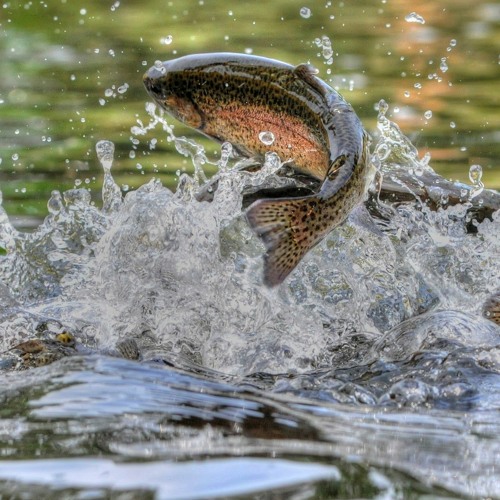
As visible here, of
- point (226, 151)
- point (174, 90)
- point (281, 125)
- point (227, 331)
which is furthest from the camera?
point (174, 90)

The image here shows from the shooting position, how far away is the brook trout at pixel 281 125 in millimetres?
3672

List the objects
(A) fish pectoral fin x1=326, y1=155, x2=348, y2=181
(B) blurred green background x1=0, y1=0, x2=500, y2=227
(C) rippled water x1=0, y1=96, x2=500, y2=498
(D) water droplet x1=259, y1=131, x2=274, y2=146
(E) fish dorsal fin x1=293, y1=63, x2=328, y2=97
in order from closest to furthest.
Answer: (C) rippled water x1=0, y1=96, x2=500, y2=498 < (A) fish pectoral fin x1=326, y1=155, x2=348, y2=181 < (E) fish dorsal fin x1=293, y1=63, x2=328, y2=97 < (D) water droplet x1=259, y1=131, x2=274, y2=146 < (B) blurred green background x1=0, y1=0, x2=500, y2=227

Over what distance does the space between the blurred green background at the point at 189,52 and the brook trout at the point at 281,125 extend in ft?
6.78

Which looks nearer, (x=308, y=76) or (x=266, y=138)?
(x=308, y=76)

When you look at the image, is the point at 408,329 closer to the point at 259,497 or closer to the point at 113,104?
the point at 259,497

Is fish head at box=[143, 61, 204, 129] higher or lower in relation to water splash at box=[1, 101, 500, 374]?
higher

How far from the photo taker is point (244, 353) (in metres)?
3.89

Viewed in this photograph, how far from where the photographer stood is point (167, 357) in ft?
12.0

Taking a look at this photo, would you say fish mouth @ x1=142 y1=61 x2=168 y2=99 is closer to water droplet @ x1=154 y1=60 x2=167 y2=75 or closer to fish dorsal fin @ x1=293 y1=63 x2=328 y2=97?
water droplet @ x1=154 y1=60 x2=167 y2=75

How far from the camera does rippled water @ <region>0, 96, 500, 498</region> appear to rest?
225 cm

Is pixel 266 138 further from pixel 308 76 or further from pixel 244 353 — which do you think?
pixel 244 353

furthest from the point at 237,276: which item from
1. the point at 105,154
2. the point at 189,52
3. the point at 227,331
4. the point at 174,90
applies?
the point at 189,52

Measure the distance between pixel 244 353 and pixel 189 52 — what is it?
778cm

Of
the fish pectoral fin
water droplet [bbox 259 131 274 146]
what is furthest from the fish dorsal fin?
the fish pectoral fin
